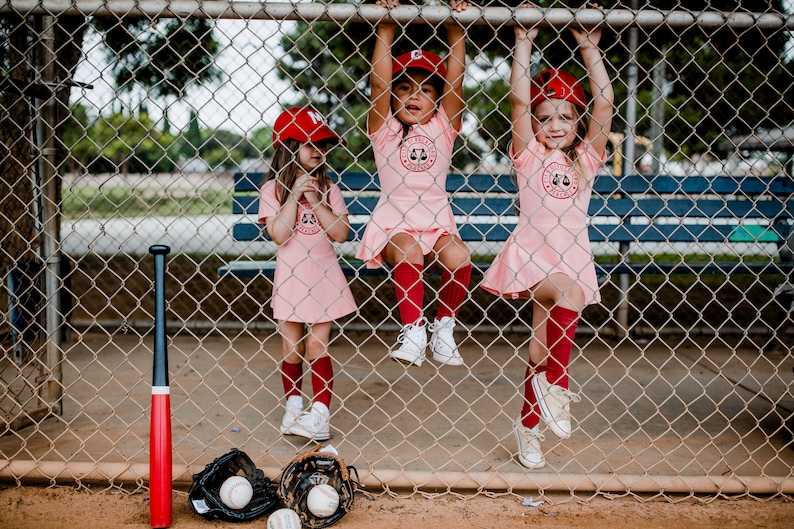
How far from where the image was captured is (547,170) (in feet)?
10.2

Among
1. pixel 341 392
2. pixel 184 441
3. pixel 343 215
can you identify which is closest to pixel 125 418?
pixel 184 441

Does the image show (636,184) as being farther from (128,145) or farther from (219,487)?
(219,487)

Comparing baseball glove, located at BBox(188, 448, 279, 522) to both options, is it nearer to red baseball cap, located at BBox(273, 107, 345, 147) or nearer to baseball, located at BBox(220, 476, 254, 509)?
baseball, located at BBox(220, 476, 254, 509)

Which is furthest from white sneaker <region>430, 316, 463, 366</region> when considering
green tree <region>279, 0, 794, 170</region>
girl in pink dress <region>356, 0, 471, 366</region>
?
green tree <region>279, 0, 794, 170</region>

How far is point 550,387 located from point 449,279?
72 centimetres

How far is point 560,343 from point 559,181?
2.50ft

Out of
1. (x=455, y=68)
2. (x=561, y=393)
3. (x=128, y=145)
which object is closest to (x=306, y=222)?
(x=128, y=145)

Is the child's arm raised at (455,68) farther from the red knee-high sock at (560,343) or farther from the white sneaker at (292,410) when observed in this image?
the white sneaker at (292,410)

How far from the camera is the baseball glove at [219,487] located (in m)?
2.40

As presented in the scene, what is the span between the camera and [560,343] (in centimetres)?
290

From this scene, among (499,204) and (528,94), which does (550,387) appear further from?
(499,204)

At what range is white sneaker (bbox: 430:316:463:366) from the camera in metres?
3.07

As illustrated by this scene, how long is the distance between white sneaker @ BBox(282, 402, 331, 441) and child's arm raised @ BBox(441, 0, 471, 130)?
5.04 feet

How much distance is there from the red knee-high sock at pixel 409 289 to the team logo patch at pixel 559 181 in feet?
2.35
